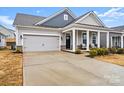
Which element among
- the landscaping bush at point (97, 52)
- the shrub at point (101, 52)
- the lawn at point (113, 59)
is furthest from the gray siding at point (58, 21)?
the lawn at point (113, 59)

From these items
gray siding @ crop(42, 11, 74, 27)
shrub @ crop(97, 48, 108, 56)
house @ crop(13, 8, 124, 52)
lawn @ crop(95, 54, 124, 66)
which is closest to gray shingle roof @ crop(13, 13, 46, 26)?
house @ crop(13, 8, 124, 52)

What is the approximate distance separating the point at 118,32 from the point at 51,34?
31.3 feet

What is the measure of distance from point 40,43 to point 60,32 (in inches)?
121

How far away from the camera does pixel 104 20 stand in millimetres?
20219

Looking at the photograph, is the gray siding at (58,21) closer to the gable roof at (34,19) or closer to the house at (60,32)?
the house at (60,32)

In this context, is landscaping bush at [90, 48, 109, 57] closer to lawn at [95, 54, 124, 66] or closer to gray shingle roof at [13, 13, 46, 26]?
lawn at [95, 54, 124, 66]

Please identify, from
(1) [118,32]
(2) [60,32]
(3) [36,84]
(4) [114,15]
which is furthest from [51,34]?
(3) [36,84]

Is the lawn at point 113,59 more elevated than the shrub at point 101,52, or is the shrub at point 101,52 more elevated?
the shrub at point 101,52

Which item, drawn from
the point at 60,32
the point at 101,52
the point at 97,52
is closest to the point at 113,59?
the point at 97,52

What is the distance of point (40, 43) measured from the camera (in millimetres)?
16500

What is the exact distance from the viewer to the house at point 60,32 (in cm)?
1565

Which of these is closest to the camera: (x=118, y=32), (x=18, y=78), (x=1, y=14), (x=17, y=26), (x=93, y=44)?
(x=18, y=78)
